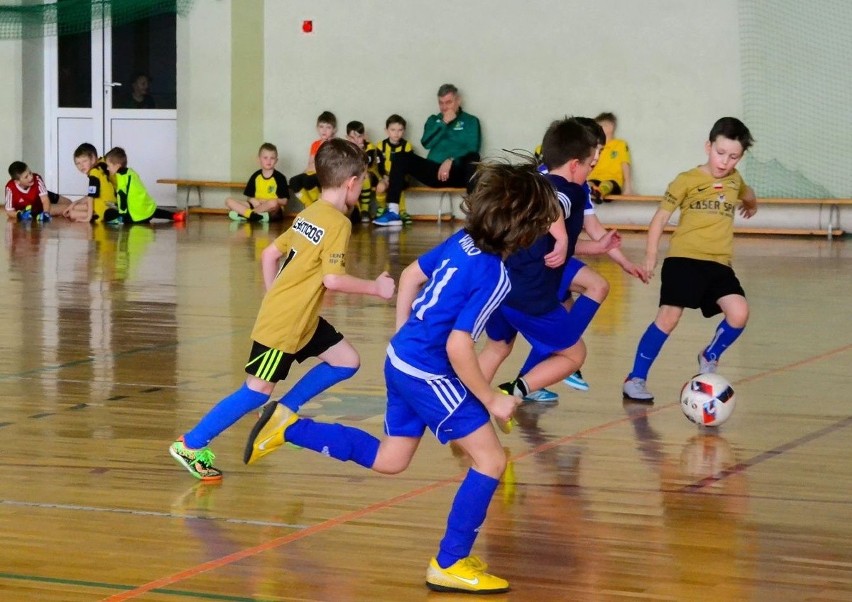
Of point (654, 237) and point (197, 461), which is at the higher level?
point (654, 237)

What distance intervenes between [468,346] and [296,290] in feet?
4.51

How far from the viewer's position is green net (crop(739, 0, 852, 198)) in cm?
1470

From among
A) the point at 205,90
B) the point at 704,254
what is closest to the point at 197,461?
the point at 704,254

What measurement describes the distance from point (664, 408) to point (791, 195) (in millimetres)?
9832

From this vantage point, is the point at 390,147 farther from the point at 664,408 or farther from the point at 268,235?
the point at 664,408

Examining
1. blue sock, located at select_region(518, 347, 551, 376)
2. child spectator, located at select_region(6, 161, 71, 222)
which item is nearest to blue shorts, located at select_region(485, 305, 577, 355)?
blue sock, located at select_region(518, 347, 551, 376)

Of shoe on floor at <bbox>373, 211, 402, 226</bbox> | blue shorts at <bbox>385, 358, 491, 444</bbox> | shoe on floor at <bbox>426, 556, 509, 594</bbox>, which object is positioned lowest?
shoe on floor at <bbox>426, 556, 509, 594</bbox>

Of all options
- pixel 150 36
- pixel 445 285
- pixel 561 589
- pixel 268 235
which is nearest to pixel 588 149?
pixel 445 285

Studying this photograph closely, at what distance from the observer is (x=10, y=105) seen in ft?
60.3

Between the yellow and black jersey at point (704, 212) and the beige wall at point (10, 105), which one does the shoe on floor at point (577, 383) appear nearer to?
the yellow and black jersey at point (704, 212)

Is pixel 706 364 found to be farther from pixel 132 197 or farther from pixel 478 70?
pixel 132 197

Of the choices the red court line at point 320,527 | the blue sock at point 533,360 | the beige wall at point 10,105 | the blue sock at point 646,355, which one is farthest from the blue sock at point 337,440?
the beige wall at point 10,105

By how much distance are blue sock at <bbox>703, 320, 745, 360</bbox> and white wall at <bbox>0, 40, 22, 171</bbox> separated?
14.3 m

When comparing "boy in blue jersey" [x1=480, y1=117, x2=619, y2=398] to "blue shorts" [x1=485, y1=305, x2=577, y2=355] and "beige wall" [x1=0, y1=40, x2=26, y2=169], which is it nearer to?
"blue shorts" [x1=485, y1=305, x2=577, y2=355]
